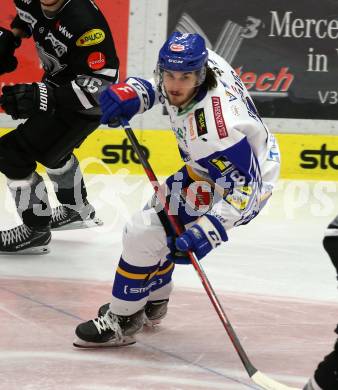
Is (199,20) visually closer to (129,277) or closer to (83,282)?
(83,282)

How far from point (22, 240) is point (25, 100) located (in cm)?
67

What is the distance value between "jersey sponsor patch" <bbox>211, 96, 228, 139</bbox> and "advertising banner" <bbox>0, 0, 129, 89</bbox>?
123 inches

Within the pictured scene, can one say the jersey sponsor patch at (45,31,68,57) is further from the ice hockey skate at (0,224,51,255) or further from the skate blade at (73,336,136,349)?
the skate blade at (73,336,136,349)

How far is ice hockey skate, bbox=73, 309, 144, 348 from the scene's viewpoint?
10.2ft

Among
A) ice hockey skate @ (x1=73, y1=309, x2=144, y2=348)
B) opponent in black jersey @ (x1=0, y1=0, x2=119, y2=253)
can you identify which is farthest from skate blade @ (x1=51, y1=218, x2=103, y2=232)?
ice hockey skate @ (x1=73, y1=309, x2=144, y2=348)

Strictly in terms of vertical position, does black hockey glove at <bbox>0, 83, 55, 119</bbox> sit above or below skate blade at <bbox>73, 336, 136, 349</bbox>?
above

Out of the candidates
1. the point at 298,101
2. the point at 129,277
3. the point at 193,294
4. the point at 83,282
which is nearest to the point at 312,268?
the point at 193,294

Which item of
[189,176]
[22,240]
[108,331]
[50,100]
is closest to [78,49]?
[50,100]

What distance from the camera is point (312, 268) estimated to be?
4.23m

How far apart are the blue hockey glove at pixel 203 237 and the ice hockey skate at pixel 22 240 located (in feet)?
5.19

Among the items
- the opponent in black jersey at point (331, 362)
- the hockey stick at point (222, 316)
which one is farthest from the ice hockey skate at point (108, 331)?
the opponent in black jersey at point (331, 362)

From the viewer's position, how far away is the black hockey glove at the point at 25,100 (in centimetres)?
400

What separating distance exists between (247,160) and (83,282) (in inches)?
49.3

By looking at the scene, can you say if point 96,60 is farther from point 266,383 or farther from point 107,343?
point 266,383
